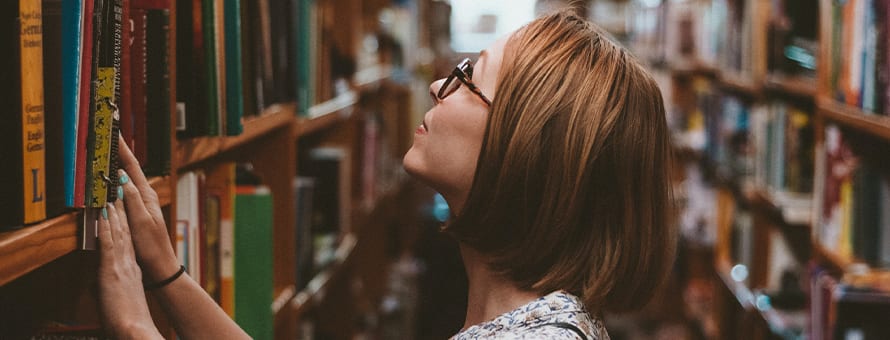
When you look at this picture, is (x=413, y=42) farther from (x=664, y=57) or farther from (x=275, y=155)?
(x=275, y=155)

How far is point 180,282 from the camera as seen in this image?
123 centimetres

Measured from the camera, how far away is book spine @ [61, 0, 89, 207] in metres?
0.88

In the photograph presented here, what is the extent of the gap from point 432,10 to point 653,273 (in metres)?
5.35

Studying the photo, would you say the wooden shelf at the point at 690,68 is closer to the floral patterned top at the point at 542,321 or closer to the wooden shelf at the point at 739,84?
the wooden shelf at the point at 739,84

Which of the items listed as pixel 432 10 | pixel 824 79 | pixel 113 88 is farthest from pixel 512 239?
pixel 432 10

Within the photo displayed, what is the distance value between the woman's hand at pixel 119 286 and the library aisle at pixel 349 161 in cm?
3

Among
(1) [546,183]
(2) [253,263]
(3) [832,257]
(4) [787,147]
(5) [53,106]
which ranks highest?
(5) [53,106]

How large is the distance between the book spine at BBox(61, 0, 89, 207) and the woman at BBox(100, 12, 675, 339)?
0.24m

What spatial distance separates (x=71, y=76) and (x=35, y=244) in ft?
0.51

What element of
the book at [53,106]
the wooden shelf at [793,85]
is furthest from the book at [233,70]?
the wooden shelf at [793,85]

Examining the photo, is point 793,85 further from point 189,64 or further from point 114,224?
point 114,224

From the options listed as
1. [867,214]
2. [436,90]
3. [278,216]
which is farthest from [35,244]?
[867,214]

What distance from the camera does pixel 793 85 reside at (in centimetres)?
296

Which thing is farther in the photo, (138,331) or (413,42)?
(413,42)
